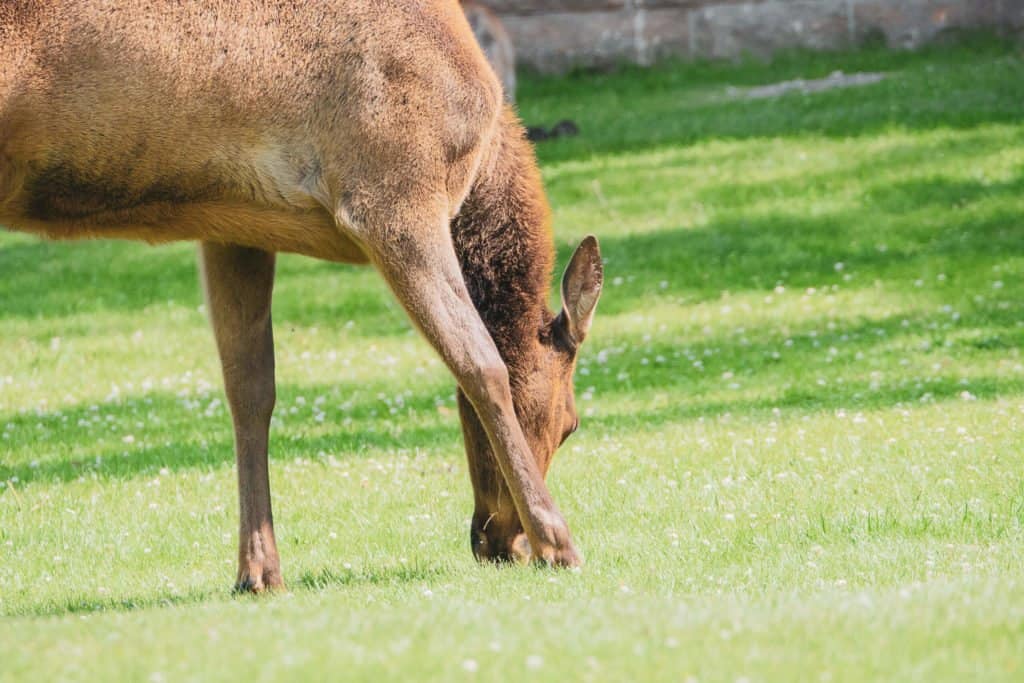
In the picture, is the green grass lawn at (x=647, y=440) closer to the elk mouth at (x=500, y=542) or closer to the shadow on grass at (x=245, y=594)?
the shadow on grass at (x=245, y=594)

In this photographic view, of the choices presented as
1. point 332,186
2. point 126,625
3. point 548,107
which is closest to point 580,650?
point 126,625

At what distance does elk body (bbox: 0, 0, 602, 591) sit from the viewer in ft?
17.3

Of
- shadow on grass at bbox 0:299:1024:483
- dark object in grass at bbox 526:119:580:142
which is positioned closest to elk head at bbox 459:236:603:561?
shadow on grass at bbox 0:299:1024:483

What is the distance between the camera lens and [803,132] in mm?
18203

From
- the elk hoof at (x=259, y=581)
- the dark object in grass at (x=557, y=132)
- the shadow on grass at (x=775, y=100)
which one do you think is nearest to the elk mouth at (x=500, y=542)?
the elk hoof at (x=259, y=581)

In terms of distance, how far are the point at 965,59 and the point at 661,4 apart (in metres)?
4.26

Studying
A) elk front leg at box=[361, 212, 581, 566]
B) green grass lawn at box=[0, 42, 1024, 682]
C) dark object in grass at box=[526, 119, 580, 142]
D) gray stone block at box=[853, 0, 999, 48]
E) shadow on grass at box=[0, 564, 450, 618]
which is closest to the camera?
green grass lawn at box=[0, 42, 1024, 682]

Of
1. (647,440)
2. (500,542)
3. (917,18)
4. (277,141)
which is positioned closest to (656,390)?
(647,440)

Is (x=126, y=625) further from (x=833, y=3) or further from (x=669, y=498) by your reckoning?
(x=833, y=3)

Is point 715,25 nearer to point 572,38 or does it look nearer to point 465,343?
point 572,38

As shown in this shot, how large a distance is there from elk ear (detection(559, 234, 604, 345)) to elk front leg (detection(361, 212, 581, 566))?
59 cm

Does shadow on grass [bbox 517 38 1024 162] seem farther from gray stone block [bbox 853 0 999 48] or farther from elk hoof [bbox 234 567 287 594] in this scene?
elk hoof [bbox 234 567 287 594]

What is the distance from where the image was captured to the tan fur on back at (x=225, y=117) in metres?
5.25

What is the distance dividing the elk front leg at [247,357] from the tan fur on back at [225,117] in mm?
508
